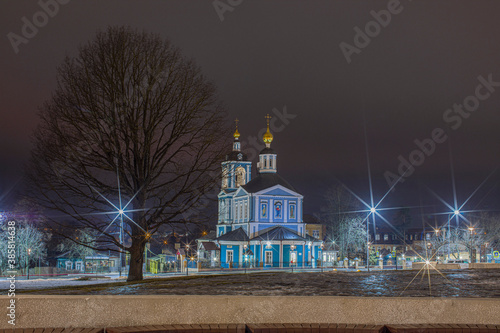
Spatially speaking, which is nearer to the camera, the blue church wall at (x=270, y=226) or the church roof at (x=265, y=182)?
the blue church wall at (x=270, y=226)

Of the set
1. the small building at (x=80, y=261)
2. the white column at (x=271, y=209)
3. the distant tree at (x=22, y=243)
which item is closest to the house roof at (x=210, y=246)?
the white column at (x=271, y=209)

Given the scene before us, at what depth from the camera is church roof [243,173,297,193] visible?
253ft

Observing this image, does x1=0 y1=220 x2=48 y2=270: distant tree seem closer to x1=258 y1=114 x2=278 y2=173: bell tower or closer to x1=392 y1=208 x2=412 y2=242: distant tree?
x1=258 y1=114 x2=278 y2=173: bell tower

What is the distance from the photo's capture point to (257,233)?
75.1 m

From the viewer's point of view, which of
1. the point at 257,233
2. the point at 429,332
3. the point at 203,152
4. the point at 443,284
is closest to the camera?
the point at 429,332

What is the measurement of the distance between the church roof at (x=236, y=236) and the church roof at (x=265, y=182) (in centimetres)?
547

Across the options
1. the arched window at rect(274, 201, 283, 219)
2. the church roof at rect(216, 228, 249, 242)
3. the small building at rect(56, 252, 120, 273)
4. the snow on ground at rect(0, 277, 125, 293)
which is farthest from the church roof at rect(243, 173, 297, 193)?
the snow on ground at rect(0, 277, 125, 293)

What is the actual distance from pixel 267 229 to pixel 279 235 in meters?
2.67

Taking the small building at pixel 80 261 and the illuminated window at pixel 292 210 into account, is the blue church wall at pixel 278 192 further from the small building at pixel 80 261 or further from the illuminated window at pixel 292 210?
the small building at pixel 80 261

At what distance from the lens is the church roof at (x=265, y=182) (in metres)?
77.3

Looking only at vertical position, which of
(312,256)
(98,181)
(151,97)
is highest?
(151,97)

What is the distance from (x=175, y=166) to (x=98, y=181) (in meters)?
3.14

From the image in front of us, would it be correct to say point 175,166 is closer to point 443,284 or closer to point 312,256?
point 443,284

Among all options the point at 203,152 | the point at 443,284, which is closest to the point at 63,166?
the point at 203,152
